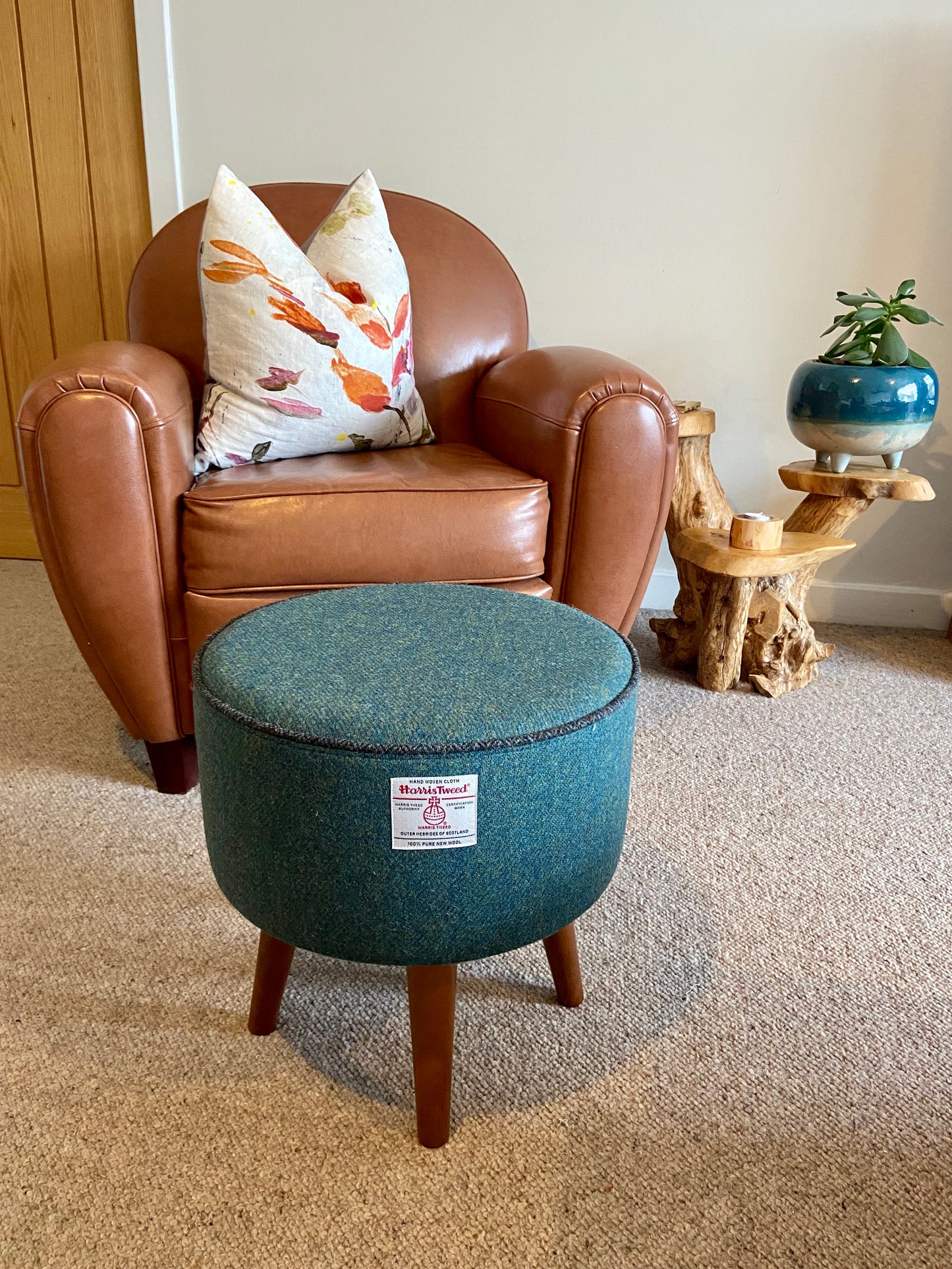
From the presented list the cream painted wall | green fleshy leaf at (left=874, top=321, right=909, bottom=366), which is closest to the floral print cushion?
the cream painted wall

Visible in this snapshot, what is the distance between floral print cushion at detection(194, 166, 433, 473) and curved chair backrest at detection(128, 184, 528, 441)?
0.22m

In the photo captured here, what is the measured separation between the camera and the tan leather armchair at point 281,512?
1395 millimetres

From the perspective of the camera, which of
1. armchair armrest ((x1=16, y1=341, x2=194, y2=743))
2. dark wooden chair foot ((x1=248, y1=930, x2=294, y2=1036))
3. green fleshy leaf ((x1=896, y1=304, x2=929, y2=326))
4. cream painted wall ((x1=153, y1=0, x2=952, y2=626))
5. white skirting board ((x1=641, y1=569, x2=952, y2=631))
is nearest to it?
dark wooden chair foot ((x1=248, y1=930, x2=294, y2=1036))

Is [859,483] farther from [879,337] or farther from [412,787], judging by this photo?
[412,787]

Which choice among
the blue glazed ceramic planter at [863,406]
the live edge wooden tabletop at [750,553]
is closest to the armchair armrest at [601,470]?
the live edge wooden tabletop at [750,553]

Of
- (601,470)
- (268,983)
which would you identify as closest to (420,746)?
(268,983)

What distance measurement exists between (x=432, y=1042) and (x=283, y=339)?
3.89 ft

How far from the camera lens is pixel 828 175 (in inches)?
85.3

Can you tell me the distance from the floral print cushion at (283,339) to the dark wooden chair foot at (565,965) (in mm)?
978

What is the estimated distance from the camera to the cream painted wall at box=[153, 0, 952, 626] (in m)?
2.11

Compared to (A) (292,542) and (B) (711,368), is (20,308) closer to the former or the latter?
(A) (292,542)

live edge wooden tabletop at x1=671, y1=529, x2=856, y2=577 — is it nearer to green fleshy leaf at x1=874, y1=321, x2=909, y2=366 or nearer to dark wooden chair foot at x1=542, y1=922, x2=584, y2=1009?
green fleshy leaf at x1=874, y1=321, x2=909, y2=366

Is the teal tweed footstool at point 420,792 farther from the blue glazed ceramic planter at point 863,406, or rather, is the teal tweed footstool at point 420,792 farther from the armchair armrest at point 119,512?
the blue glazed ceramic planter at point 863,406

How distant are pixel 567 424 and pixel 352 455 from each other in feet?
1.38
